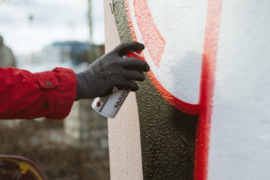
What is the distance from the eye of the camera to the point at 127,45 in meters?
0.92

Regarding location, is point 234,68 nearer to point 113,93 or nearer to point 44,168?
point 113,93

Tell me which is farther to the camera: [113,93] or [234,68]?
[113,93]

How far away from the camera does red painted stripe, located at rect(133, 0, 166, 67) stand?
1.08 meters

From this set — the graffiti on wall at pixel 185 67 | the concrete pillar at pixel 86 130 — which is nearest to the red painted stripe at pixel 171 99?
the graffiti on wall at pixel 185 67

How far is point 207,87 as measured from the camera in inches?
35.7

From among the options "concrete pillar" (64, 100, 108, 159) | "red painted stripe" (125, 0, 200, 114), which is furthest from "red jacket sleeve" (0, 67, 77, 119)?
"concrete pillar" (64, 100, 108, 159)

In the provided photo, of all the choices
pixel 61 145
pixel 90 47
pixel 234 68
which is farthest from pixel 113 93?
pixel 90 47

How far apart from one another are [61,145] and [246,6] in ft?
14.2

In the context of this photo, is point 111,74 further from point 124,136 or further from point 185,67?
point 124,136

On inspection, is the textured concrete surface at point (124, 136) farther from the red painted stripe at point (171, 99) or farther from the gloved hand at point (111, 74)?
the gloved hand at point (111, 74)

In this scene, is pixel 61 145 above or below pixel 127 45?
below

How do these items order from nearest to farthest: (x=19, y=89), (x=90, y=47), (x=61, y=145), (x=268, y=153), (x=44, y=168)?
(x=268, y=153) < (x=19, y=89) < (x=44, y=168) < (x=61, y=145) < (x=90, y=47)

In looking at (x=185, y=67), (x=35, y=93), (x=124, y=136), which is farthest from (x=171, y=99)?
(x=35, y=93)

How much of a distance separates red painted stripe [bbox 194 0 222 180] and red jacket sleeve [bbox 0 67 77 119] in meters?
0.50
